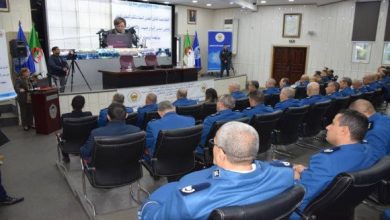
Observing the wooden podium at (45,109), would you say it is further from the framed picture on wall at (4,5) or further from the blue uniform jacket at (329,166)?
the blue uniform jacket at (329,166)

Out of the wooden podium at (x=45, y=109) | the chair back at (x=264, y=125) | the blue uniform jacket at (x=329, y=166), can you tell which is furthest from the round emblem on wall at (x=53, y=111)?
the blue uniform jacket at (x=329, y=166)

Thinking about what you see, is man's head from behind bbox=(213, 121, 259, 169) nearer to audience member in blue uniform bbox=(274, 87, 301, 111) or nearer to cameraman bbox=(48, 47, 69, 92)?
audience member in blue uniform bbox=(274, 87, 301, 111)

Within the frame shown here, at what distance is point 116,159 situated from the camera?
2.86 metres

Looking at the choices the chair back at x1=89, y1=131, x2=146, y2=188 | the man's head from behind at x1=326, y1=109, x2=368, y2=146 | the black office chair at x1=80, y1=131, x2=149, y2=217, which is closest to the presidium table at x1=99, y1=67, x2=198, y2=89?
the black office chair at x1=80, y1=131, x2=149, y2=217

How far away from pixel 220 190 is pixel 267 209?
209 mm

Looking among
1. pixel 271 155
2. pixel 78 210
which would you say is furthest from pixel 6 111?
pixel 271 155

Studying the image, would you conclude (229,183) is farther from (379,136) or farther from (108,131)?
(379,136)

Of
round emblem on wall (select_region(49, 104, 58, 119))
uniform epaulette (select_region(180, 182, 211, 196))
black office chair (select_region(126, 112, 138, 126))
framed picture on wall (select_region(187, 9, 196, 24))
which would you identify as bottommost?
round emblem on wall (select_region(49, 104, 58, 119))

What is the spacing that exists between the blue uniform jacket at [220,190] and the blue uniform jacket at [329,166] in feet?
2.03

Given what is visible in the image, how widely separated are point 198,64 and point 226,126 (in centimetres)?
1253

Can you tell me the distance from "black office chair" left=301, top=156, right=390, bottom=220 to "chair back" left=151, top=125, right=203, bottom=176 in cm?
139

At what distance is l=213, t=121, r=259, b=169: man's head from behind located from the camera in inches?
55.9

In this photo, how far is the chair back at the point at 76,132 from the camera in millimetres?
3828

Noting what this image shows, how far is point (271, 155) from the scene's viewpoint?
4.99 m
